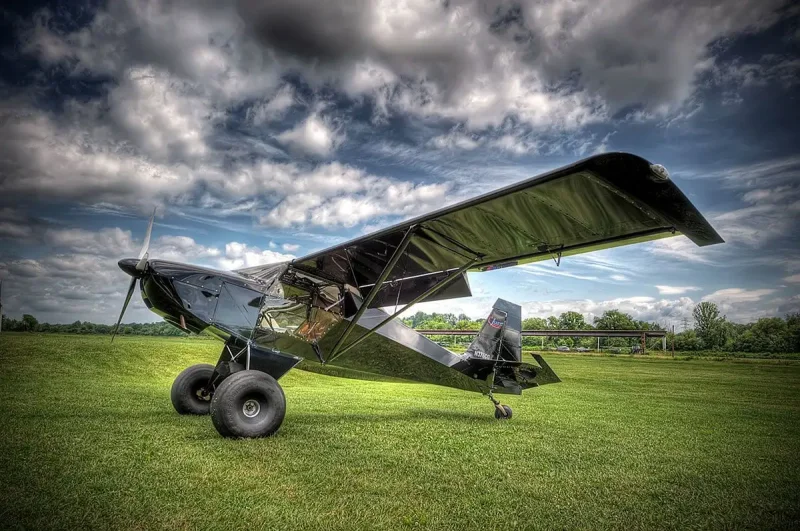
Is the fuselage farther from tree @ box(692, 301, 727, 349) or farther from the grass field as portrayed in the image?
tree @ box(692, 301, 727, 349)

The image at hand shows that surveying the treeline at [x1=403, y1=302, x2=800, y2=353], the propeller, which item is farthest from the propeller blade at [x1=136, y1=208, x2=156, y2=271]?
the treeline at [x1=403, y1=302, x2=800, y2=353]

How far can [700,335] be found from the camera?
3265 inches

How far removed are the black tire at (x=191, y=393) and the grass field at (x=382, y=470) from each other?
0.24 m

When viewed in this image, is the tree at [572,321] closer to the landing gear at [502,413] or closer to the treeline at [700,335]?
the treeline at [700,335]

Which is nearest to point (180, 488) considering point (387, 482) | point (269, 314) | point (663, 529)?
point (387, 482)

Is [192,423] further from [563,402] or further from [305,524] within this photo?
[563,402]

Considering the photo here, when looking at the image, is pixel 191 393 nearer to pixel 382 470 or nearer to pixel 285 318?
pixel 285 318

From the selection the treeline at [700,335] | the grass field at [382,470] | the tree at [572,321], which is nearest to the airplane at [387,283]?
the grass field at [382,470]

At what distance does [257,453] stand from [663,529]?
12.6ft

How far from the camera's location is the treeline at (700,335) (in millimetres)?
49250

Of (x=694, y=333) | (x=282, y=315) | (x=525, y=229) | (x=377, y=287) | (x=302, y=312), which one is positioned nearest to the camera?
(x=525, y=229)

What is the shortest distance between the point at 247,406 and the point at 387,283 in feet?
9.44

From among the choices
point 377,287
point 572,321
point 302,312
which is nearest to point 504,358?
point 377,287

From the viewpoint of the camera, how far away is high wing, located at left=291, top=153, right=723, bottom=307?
3.24m
